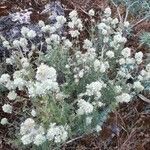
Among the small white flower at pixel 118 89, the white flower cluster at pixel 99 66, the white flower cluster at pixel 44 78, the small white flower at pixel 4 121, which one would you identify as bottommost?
the small white flower at pixel 4 121

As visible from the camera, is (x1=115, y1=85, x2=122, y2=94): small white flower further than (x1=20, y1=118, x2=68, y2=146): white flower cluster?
Yes

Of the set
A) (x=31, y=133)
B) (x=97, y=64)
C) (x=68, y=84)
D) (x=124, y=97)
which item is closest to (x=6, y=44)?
(x=68, y=84)

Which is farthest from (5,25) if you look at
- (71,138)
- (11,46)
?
(71,138)

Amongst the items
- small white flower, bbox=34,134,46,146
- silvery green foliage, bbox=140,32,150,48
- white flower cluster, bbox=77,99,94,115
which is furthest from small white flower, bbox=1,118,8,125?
silvery green foliage, bbox=140,32,150,48

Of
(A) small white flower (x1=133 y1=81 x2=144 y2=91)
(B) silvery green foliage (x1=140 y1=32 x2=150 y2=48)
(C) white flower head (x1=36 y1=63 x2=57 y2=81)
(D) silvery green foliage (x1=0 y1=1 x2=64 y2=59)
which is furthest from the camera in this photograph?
(B) silvery green foliage (x1=140 y1=32 x2=150 y2=48)

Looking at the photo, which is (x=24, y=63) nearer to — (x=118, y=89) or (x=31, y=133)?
(x=31, y=133)

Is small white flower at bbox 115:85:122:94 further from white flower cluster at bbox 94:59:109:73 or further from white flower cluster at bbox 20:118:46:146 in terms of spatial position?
white flower cluster at bbox 20:118:46:146

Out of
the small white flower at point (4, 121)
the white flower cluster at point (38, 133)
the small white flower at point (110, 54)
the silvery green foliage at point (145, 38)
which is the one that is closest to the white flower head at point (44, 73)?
the white flower cluster at point (38, 133)

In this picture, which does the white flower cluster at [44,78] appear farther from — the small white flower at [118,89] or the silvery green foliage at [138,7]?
the silvery green foliage at [138,7]
